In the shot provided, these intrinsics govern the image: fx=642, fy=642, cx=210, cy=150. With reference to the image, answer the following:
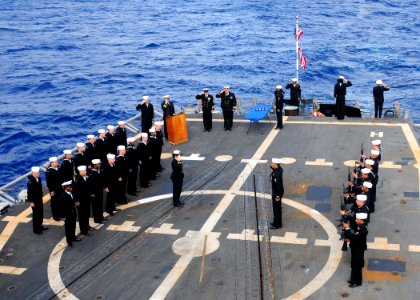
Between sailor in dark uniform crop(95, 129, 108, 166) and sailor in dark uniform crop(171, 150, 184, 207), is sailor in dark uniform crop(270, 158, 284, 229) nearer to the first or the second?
sailor in dark uniform crop(171, 150, 184, 207)

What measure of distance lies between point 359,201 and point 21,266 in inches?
384

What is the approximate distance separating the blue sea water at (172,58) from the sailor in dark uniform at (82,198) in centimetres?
1928

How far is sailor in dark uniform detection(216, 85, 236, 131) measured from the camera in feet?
99.2

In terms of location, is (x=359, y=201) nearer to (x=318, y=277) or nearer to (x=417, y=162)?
(x=318, y=277)

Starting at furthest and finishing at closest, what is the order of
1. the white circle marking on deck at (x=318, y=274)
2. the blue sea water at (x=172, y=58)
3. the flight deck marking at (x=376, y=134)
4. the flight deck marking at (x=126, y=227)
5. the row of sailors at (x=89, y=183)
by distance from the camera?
the blue sea water at (x=172, y=58), the flight deck marking at (x=376, y=134), the flight deck marking at (x=126, y=227), the row of sailors at (x=89, y=183), the white circle marking on deck at (x=318, y=274)

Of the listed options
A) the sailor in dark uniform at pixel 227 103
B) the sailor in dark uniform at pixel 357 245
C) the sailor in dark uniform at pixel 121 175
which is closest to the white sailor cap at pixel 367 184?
the sailor in dark uniform at pixel 357 245

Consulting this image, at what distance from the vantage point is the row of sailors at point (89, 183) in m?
20.0

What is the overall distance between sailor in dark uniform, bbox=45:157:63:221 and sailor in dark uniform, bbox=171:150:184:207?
3.87m

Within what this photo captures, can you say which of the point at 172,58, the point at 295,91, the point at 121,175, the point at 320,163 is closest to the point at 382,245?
the point at 320,163

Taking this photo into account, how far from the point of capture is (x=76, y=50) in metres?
79.4

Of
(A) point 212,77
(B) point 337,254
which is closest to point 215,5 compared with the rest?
(A) point 212,77

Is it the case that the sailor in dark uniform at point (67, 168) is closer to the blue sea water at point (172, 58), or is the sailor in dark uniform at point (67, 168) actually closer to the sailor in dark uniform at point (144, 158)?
the sailor in dark uniform at point (144, 158)

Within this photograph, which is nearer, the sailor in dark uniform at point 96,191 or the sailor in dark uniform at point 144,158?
the sailor in dark uniform at point 96,191

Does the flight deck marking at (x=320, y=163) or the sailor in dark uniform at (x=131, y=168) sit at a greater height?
the sailor in dark uniform at (x=131, y=168)
